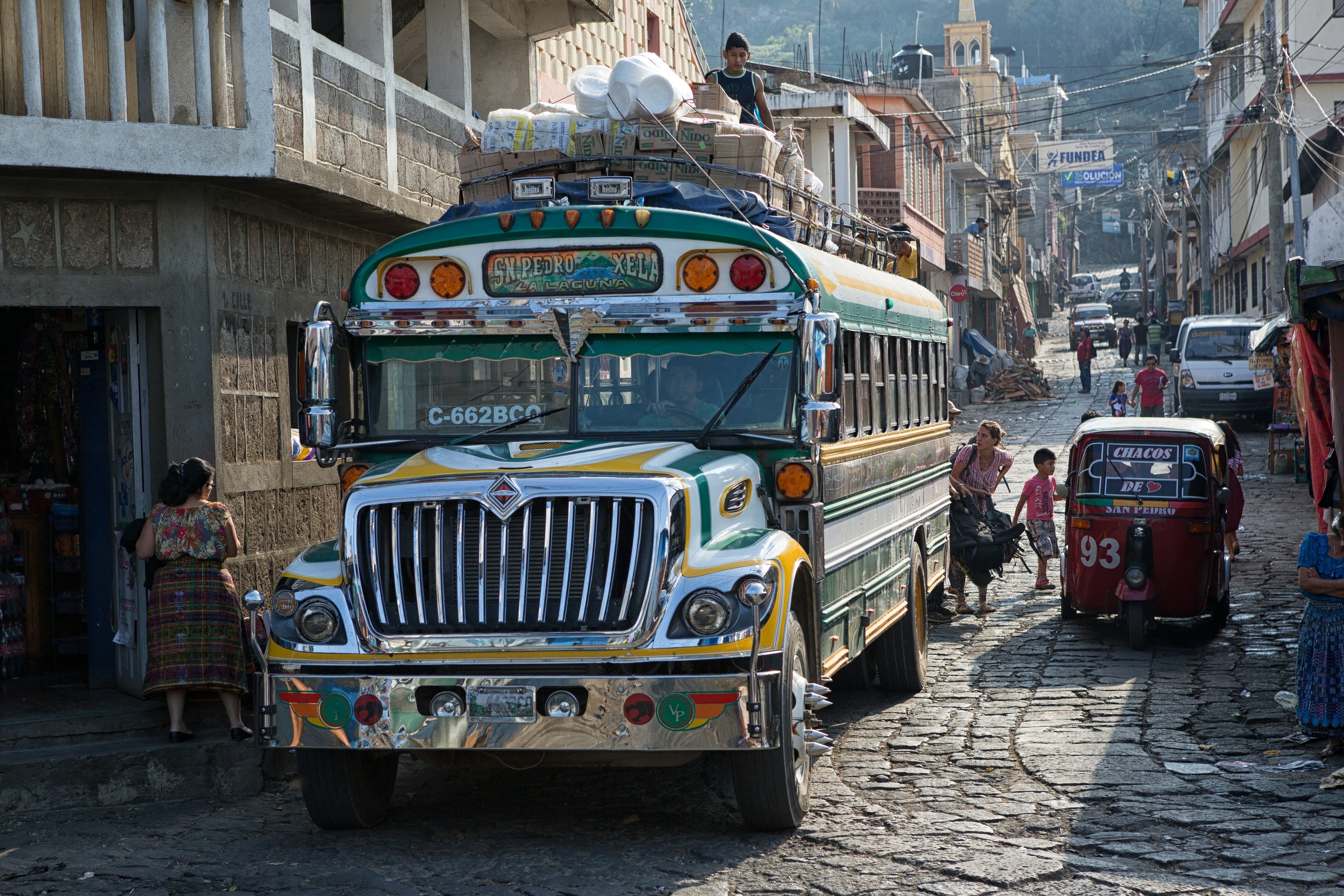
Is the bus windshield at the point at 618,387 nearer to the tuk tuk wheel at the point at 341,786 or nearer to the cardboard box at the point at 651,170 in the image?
the cardboard box at the point at 651,170

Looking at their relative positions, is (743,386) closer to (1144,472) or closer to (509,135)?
(509,135)

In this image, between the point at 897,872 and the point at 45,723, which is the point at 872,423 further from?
the point at 45,723

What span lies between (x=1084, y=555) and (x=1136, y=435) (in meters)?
1.04

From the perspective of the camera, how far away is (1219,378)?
28.6 m

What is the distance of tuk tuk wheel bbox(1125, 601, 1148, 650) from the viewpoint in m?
11.2

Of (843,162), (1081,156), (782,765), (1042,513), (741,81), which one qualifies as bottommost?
(782,765)

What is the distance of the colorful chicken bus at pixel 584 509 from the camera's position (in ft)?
19.1

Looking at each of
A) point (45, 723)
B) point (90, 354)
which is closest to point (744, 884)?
point (45, 723)

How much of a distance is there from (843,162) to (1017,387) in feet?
36.1

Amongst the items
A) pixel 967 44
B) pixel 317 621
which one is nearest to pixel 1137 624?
pixel 317 621

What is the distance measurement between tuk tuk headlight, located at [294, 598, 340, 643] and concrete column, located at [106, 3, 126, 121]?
3.74 m

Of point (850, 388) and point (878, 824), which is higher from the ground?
point (850, 388)

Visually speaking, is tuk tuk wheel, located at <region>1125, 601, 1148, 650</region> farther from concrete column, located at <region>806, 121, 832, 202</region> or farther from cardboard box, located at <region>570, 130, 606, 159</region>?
concrete column, located at <region>806, 121, 832, 202</region>

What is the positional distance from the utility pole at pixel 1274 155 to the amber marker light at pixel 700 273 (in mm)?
24762
